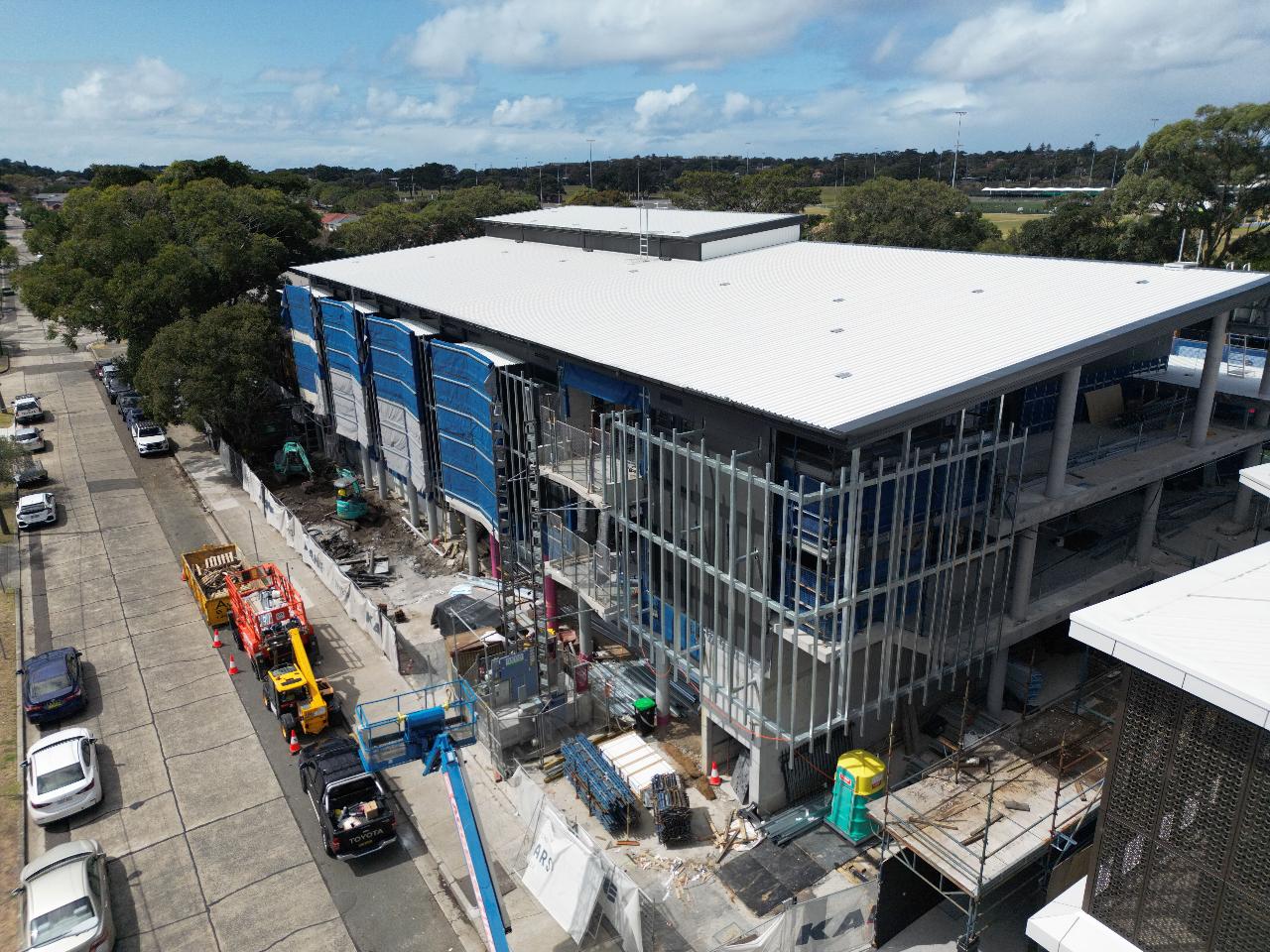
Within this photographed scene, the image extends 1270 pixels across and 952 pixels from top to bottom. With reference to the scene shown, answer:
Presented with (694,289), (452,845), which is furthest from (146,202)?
(452,845)

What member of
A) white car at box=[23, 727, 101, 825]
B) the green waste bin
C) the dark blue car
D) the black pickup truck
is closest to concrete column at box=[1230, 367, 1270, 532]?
the green waste bin

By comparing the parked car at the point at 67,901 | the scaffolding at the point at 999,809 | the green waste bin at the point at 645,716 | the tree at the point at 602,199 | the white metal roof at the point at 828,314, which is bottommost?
the green waste bin at the point at 645,716

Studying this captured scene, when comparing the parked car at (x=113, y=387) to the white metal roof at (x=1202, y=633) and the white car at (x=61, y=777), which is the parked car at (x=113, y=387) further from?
the white metal roof at (x=1202, y=633)

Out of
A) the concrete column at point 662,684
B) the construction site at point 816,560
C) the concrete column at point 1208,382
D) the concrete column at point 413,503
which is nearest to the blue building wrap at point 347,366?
the concrete column at point 413,503

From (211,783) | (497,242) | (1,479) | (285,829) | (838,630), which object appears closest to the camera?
(838,630)

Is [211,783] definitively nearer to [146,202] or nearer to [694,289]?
[694,289]

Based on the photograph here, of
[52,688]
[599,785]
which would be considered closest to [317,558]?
[52,688]

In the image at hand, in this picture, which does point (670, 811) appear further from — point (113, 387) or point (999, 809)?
point (113, 387)

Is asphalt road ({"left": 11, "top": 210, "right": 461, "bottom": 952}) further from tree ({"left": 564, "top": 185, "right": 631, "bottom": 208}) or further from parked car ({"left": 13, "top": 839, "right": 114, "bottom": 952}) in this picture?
tree ({"left": 564, "top": 185, "right": 631, "bottom": 208})
